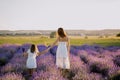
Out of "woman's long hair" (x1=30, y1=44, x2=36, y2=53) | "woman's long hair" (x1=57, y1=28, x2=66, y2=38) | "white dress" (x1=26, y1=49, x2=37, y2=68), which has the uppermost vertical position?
"woman's long hair" (x1=57, y1=28, x2=66, y2=38)

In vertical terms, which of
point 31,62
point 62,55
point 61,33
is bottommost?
point 31,62

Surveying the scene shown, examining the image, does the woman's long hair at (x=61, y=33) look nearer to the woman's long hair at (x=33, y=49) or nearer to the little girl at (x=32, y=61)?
the little girl at (x=32, y=61)

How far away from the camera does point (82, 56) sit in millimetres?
13445

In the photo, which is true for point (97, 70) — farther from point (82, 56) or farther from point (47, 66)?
point (82, 56)

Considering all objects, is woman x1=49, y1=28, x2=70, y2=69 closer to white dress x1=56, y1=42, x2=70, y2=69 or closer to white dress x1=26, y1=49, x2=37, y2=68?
white dress x1=56, y1=42, x2=70, y2=69

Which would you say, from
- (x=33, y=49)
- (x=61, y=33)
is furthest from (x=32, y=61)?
(x=61, y=33)

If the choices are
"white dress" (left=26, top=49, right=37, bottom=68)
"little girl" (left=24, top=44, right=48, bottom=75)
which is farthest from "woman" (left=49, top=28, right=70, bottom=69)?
"white dress" (left=26, top=49, right=37, bottom=68)

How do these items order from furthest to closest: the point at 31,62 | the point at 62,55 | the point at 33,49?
the point at 33,49 → the point at 31,62 → the point at 62,55

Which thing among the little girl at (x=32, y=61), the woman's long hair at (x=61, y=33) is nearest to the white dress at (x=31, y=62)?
the little girl at (x=32, y=61)

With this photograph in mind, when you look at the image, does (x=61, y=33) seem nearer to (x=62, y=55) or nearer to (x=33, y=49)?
(x=62, y=55)

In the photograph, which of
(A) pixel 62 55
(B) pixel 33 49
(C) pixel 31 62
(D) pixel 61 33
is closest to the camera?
(D) pixel 61 33

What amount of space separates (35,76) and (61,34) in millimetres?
2116

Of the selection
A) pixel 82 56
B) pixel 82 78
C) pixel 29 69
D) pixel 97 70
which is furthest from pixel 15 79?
pixel 82 56

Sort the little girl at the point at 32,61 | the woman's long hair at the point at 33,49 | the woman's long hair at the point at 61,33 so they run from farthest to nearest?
1. the woman's long hair at the point at 33,49
2. the little girl at the point at 32,61
3. the woman's long hair at the point at 61,33
